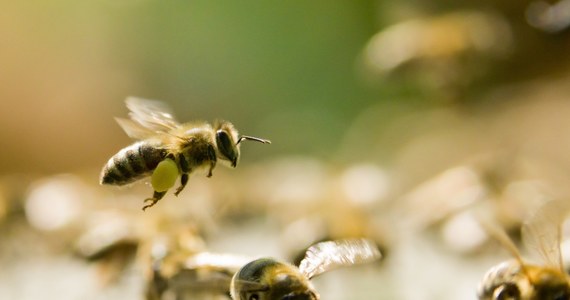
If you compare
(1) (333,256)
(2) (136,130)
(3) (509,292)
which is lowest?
(3) (509,292)

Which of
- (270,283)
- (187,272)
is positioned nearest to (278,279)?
(270,283)

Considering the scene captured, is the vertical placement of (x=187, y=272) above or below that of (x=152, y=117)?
below

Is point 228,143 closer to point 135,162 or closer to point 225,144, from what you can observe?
point 225,144

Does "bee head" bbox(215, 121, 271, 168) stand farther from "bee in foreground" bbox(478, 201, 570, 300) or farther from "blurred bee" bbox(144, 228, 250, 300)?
"bee in foreground" bbox(478, 201, 570, 300)

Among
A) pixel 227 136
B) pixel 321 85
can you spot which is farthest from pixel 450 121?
pixel 227 136

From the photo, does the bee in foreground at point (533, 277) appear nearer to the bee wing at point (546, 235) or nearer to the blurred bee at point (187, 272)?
the bee wing at point (546, 235)

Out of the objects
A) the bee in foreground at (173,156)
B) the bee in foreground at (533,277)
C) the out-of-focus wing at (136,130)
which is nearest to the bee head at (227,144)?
the bee in foreground at (173,156)
